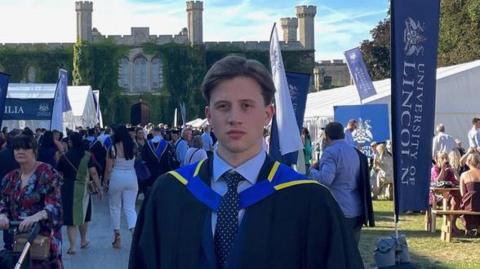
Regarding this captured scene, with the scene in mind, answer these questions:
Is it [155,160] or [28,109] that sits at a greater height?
[28,109]

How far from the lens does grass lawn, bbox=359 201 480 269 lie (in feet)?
34.6

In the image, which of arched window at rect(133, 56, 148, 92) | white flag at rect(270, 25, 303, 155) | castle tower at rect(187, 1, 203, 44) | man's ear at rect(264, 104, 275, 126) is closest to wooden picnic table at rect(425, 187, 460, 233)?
white flag at rect(270, 25, 303, 155)

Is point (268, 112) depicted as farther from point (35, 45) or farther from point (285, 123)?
point (35, 45)

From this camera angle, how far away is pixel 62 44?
76250 mm

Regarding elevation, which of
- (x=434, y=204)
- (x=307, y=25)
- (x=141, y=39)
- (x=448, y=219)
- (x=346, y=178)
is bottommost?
(x=448, y=219)

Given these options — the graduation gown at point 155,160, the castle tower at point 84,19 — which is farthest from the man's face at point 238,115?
the castle tower at point 84,19

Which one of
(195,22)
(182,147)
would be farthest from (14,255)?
(195,22)

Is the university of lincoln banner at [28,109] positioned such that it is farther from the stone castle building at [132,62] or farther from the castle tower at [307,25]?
the castle tower at [307,25]

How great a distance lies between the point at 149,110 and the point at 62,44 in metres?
10.0

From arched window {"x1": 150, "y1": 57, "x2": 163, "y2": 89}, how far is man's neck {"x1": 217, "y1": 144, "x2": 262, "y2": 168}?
236 ft

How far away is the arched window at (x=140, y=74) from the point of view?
247ft

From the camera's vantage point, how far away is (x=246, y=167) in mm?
→ 3193

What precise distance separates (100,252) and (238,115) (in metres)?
8.51

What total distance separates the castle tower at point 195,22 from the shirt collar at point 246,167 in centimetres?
7418
